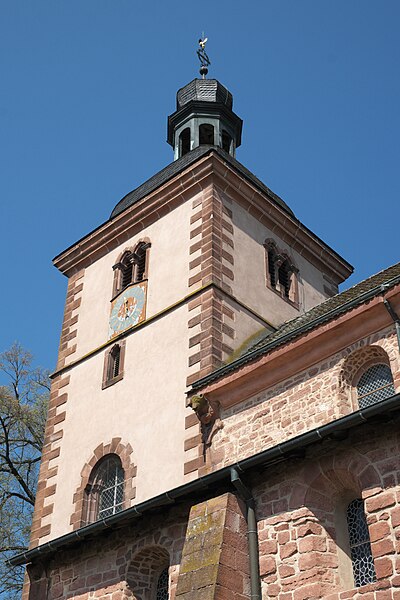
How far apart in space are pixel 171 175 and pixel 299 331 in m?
6.83

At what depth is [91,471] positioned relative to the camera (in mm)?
15227

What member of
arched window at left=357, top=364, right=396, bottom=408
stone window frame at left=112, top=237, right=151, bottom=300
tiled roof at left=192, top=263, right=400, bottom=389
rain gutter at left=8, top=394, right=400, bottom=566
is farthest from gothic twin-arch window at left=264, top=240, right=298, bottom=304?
rain gutter at left=8, top=394, right=400, bottom=566

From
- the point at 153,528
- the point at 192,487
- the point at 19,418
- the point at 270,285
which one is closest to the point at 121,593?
the point at 153,528

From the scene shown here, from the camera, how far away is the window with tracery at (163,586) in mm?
12568

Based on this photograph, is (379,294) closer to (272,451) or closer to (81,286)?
(272,451)

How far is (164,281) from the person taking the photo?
16625 mm

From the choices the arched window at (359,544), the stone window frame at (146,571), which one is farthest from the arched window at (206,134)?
the arched window at (359,544)

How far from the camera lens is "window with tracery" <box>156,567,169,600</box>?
12568 mm

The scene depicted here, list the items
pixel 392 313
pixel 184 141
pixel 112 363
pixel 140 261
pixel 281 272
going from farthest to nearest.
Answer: pixel 184 141
pixel 281 272
pixel 140 261
pixel 112 363
pixel 392 313

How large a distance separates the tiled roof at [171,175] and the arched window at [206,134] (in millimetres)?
2482

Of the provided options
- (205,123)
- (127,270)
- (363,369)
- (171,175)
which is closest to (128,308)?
(127,270)

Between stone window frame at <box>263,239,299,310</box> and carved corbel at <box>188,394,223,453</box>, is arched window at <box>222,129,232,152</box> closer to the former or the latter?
stone window frame at <box>263,239,299,310</box>

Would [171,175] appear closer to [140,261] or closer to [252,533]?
[140,261]

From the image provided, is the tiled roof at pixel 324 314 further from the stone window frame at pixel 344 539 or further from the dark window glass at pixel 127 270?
the dark window glass at pixel 127 270
